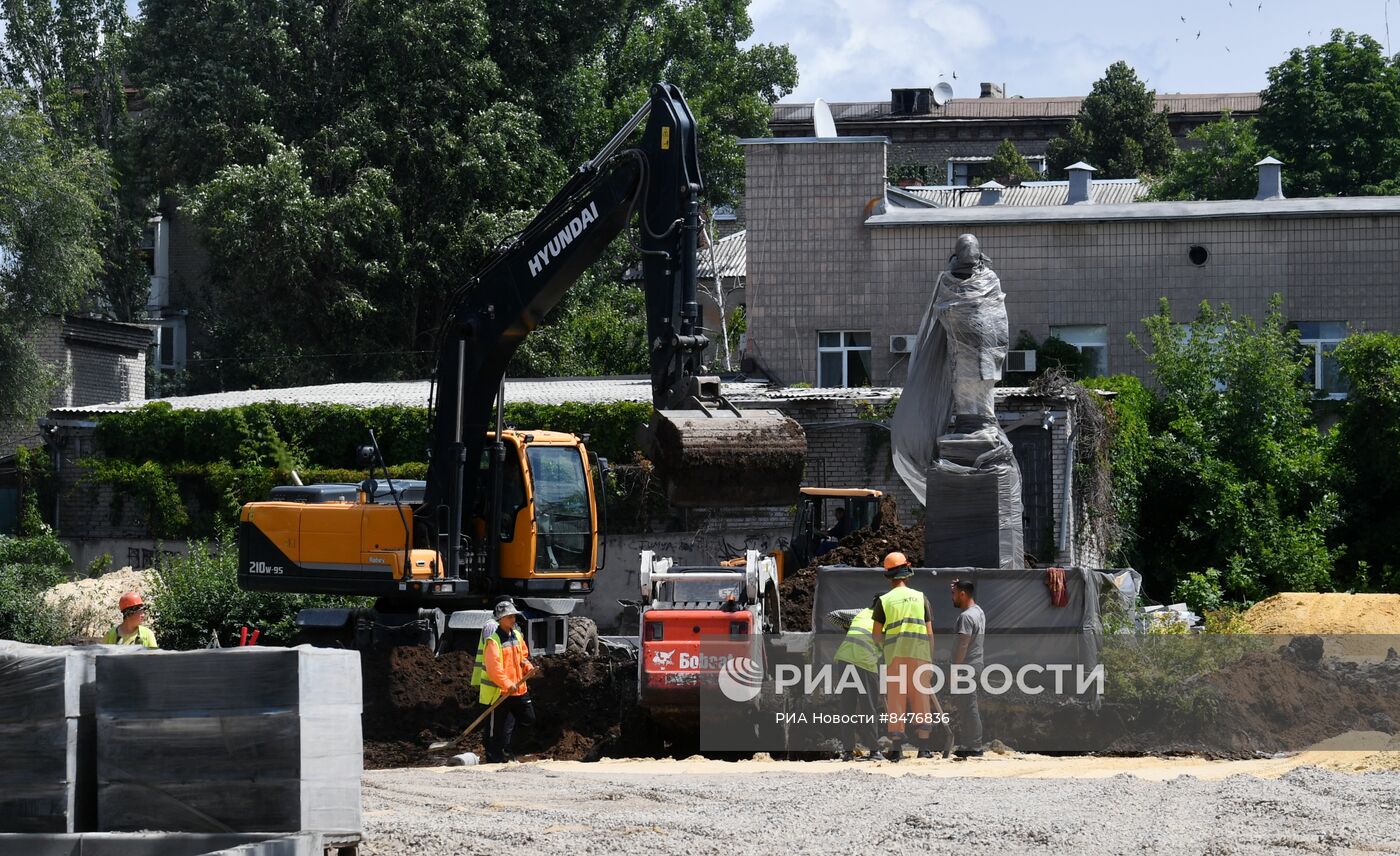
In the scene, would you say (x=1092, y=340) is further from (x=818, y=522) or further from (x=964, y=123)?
(x=964, y=123)

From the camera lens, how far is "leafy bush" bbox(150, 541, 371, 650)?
2247cm

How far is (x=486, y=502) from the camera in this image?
1731 centimetres

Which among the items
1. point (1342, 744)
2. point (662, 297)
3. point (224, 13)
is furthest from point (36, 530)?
point (1342, 744)

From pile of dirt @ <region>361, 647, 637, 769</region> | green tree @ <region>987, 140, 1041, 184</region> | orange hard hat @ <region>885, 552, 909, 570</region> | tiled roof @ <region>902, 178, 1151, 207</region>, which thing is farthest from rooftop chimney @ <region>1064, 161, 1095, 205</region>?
orange hard hat @ <region>885, 552, 909, 570</region>

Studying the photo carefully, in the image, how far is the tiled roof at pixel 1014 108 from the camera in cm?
6712

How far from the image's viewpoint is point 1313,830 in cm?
968

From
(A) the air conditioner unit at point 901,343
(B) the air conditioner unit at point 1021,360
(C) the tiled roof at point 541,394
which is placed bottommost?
(C) the tiled roof at point 541,394

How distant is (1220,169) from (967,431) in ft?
111

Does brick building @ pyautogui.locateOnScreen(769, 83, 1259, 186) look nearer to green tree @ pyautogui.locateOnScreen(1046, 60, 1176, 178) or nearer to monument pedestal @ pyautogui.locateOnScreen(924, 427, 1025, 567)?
green tree @ pyautogui.locateOnScreen(1046, 60, 1176, 178)

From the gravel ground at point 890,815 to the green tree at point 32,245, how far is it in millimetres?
22602

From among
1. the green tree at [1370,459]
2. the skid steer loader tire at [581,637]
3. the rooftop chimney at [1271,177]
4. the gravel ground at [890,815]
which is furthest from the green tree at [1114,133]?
the gravel ground at [890,815]

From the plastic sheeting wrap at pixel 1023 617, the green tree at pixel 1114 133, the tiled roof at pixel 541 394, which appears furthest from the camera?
the green tree at pixel 1114 133

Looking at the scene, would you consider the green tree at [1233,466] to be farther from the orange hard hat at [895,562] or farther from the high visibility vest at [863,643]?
the high visibility vest at [863,643]

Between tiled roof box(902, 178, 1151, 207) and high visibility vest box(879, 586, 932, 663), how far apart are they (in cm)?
3496
